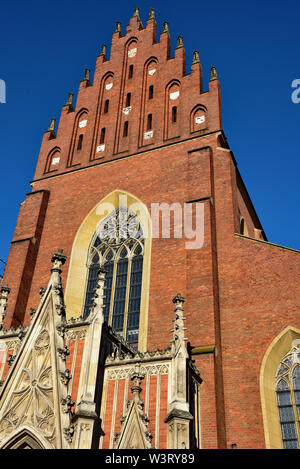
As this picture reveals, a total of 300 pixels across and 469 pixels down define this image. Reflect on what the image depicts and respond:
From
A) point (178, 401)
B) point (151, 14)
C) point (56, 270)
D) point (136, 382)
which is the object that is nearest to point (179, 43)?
point (151, 14)

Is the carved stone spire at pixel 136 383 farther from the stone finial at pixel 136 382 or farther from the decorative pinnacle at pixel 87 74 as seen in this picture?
the decorative pinnacle at pixel 87 74

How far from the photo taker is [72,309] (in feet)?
57.7

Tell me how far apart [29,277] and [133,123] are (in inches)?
317

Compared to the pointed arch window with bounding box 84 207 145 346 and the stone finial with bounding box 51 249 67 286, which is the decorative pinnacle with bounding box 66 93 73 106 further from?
the stone finial with bounding box 51 249 67 286

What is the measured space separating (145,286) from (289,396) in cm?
568

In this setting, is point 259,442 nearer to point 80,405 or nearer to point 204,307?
point 204,307

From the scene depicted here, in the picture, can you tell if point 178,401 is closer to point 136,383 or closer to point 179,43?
point 136,383

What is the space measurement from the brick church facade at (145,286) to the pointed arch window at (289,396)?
36 millimetres

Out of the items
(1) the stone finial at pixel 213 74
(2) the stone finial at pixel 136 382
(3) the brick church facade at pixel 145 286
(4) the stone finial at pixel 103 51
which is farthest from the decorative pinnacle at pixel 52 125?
(2) the stone finial at pixel 136 382

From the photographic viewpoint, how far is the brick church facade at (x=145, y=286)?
1143 cm

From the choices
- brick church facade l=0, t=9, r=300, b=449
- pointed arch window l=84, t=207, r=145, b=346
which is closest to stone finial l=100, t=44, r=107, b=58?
brick church facade l=0, t=9, r=300, b=449

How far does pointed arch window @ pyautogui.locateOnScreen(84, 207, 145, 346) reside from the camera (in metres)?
16.7
